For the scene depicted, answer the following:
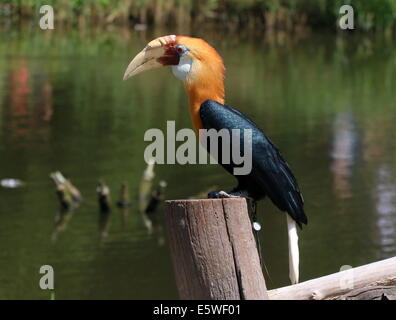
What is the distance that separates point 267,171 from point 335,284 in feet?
1.66

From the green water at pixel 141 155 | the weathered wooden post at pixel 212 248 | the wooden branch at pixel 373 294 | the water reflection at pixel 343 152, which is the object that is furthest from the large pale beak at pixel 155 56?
the water reflection at pixel 343 152

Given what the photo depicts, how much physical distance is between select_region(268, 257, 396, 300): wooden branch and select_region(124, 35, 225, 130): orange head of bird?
73 cm

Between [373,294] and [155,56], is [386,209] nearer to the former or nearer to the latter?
[155,56]

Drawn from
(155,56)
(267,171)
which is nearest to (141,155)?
(155,56)

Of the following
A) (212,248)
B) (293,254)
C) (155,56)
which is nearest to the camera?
(212,248)

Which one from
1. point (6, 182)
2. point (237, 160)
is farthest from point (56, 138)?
point (237, 160)

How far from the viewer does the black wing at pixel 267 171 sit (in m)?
3.96

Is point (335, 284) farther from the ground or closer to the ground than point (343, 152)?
farther from the ground


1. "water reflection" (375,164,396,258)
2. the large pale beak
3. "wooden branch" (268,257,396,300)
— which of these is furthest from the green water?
"wooden branch" (268,257,396,300)

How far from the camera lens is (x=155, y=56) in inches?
162

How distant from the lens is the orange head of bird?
158 inches

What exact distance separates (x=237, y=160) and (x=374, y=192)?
877 cm

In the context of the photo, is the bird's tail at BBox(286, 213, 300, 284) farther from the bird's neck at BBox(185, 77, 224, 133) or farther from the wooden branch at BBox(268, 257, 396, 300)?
the bird's neck at BBox(185, 77, 224, 133)

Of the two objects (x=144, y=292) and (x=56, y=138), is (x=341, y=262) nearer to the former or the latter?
(x=144, y=292)
